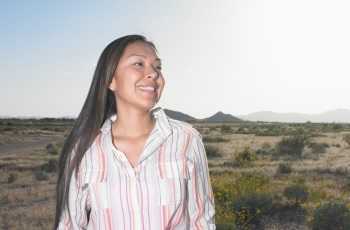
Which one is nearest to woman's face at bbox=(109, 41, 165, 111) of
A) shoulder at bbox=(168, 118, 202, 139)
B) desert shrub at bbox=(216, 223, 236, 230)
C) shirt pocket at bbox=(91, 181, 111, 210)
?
shoulder at bbox=(168, 118, 202, 139)

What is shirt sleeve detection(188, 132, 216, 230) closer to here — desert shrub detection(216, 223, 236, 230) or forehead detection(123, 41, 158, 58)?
forehead detection(123, 41, 158, 58)

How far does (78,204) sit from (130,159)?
0.29 m

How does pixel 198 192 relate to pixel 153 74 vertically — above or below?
below

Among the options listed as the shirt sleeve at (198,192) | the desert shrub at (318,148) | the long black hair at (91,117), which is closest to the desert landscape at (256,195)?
the desert shrub at (318,148)

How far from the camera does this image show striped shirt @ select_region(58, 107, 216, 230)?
2.05 m

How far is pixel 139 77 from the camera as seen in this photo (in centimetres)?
221

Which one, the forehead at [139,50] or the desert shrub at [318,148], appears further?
the desert shrub at [318,148]

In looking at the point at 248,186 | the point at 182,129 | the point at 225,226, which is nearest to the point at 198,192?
the point at 182,129

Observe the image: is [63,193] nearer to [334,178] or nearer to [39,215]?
[39,215]

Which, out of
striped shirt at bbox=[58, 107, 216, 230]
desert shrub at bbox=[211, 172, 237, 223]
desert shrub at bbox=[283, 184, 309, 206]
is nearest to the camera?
striped shirt at bbox=[58, 107, 216, 230]

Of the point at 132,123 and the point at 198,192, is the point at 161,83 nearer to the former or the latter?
the point at 132,123

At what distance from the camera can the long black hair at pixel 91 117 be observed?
7.27 feet

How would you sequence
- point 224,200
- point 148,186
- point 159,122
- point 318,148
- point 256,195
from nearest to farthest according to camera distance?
point 148,186
point 159,122
point 256,195
point 224,200
point 318,148

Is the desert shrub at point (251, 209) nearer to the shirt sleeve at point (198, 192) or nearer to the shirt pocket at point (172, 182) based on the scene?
the shirt sleeve at point (198, 192)
